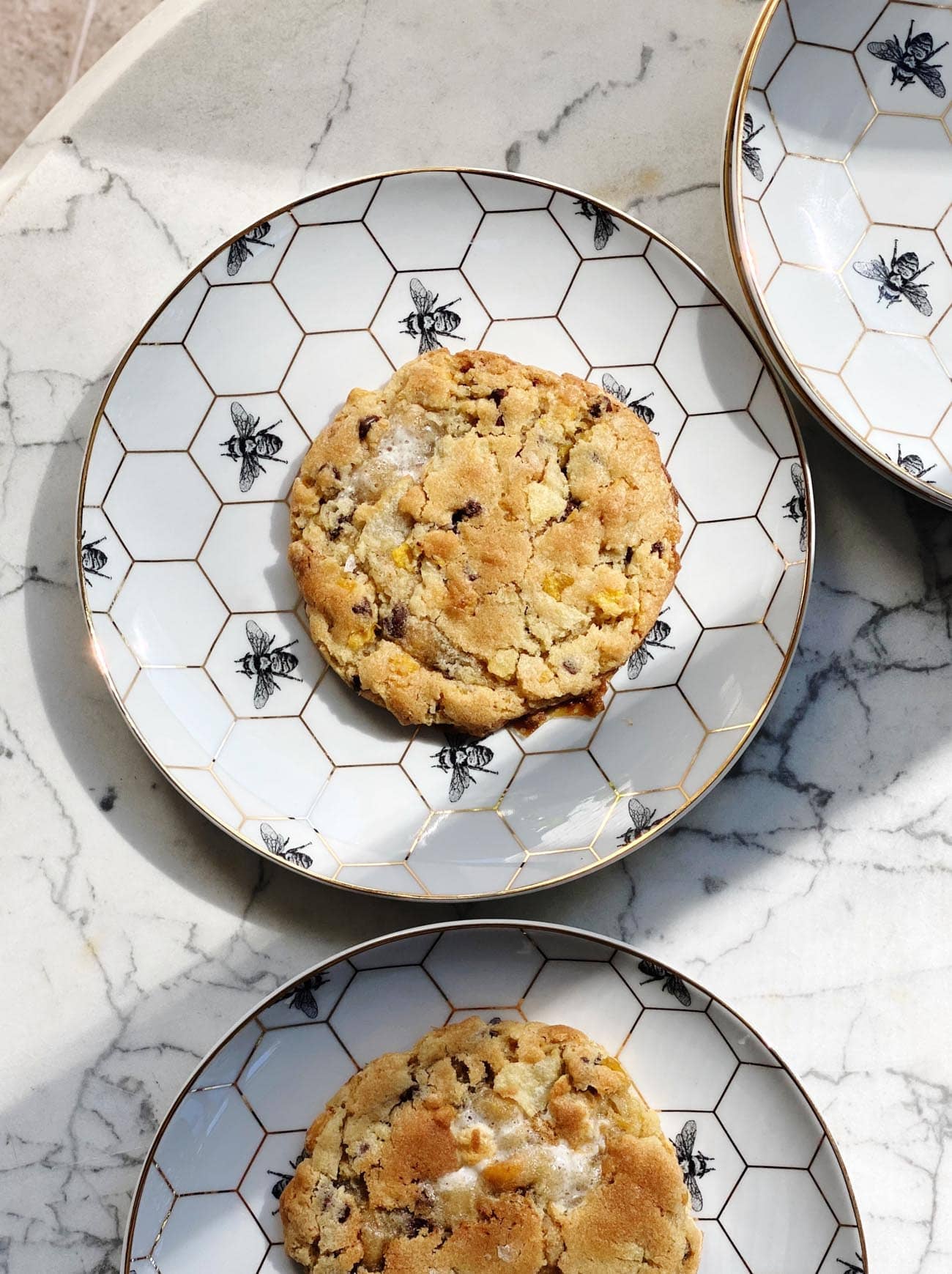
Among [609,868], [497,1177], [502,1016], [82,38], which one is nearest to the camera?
[497,1177]

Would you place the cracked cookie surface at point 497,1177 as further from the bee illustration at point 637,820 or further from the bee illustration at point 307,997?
the bee illustration at point 637,820

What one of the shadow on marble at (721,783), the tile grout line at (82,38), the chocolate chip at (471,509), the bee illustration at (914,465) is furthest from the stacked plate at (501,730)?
the tile grout line at (82,38)

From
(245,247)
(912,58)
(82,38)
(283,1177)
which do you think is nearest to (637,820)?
(283,1177)

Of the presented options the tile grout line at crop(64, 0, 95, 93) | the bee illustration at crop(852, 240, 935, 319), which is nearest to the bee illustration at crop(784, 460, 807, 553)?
the bee illustration at crop(852, 240, 935, 319)

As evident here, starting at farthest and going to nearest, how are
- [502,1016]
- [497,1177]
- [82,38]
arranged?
1. [82,38]
2. [502,1016]
3. [497,1177]

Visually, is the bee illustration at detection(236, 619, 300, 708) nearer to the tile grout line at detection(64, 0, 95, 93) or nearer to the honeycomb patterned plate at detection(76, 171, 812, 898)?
the honeycomb patterned plate at detection(76, 171, 812, 898)

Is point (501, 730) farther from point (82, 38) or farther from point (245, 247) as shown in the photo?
point (82, 38)
